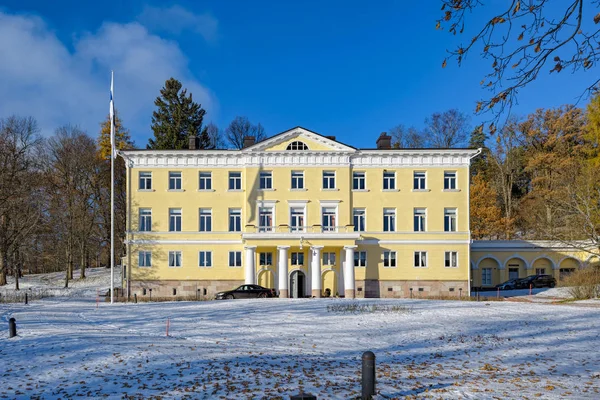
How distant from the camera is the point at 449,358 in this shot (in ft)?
48.8

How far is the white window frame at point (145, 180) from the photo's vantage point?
42.0 m

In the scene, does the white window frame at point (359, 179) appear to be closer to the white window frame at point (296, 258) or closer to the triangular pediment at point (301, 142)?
the triangular pediment at point (301, 142)

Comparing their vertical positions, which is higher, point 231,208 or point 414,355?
point 231,208

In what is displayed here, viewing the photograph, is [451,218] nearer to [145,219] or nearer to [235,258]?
[235,258]

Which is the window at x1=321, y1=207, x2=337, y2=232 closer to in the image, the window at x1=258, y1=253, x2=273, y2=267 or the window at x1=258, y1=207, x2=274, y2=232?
the window at x1=258, y1=207, x2=274, y2=232

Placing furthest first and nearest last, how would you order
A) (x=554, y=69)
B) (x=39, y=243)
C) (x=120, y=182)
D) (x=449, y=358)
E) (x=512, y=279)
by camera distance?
(x=120, y=182) → (x=39, y=243) → (x=512, y=279) → (x=449, y=358) → (x=554, y=69)

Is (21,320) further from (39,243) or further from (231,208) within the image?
(39,243)

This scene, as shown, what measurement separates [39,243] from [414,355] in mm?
52732

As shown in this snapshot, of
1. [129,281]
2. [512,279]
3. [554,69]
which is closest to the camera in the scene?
A: [554,69]

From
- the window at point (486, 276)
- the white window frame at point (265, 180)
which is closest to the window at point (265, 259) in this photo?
the white window frame at point (265, 180)

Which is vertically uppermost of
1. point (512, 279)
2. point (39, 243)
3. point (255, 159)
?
point (255, 159)

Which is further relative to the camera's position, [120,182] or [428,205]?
[120,182]

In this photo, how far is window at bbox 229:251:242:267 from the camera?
41.5m

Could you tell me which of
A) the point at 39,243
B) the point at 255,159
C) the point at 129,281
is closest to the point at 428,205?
the point at 255,159
